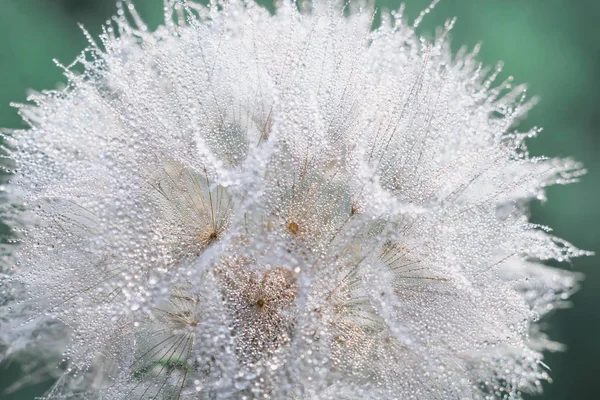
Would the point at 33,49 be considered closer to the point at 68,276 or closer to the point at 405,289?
the point at 68,276

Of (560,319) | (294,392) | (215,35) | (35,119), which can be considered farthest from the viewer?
(560,319)

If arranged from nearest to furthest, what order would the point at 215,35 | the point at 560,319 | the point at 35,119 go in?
the point at 215,35 → the point at 35,119 → the point at 560,319

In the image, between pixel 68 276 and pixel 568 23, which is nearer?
pixel 68 276

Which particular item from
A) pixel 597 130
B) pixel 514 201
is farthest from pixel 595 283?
pixel 514 201

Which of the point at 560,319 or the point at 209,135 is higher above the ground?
the point at 560,319

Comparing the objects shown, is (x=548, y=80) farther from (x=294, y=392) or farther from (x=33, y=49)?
(x=33, y=49)

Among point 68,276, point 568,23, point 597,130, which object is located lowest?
point 68,276
